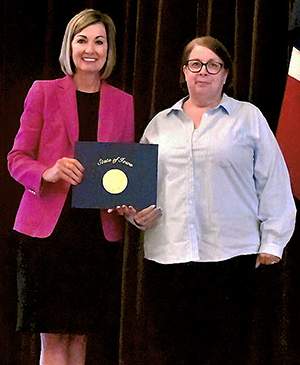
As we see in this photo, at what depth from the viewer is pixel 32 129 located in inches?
73.4

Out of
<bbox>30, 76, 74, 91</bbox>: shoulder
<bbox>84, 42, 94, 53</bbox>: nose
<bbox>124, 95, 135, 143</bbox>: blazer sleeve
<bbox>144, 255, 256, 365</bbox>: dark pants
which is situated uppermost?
<bbox>84, 42, 94, 53</bbox>: nose

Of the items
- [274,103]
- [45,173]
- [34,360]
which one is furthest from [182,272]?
[34,360]

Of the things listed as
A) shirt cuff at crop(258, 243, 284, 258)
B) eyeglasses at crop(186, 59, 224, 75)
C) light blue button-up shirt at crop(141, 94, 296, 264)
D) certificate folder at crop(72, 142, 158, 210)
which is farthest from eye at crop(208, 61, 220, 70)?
shirt cuff at crop(258, 243, 284, 258)

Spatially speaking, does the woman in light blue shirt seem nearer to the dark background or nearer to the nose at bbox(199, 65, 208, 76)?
the nose at bbox(199, 65, 208, 76)

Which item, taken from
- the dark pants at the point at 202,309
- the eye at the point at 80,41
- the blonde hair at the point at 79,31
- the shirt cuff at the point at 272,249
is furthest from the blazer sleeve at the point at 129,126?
the shirt cuff at the point at 272,249

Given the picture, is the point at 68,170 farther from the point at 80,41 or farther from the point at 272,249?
the point at 272,249

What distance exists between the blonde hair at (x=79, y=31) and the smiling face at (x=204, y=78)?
0.81ft

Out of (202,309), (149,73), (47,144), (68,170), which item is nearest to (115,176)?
(68,170)

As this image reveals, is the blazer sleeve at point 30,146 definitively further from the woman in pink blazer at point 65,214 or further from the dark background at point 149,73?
the dark background at point 149,73

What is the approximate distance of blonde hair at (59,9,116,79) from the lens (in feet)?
6.15

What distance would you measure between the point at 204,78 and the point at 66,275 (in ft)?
2.31


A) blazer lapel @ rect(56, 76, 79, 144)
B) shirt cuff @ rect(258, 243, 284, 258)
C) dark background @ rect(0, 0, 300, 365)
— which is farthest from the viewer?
dark background @ rect(0, 0, 300, 365)

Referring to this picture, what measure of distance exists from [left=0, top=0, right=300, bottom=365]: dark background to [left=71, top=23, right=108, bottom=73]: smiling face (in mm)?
428

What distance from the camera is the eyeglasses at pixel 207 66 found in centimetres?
182
